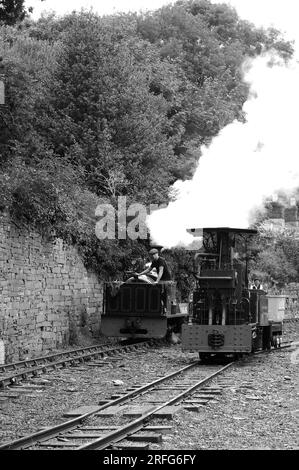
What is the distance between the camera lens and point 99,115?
33312 mm

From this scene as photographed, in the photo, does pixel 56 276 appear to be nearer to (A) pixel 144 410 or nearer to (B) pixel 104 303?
(B) pixel 104 303

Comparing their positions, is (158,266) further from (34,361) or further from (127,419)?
(127,419)

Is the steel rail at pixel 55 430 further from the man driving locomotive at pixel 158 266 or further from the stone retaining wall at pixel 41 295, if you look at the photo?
the man driving locomotive at pixel 158 266

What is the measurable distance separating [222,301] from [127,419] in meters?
8.22

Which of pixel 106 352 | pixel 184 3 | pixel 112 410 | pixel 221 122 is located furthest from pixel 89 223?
pixel 184 3

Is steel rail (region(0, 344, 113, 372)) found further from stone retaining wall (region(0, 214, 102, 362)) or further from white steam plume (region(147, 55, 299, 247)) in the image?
white steam plume (region(147, 55, 299, 247))

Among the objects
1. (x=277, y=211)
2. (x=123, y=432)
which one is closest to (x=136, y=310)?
(x=123, y=432)

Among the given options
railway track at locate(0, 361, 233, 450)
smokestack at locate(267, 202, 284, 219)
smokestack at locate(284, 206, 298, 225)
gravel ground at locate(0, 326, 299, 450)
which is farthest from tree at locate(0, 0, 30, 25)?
smokestack at locate(284, 206, 298, 225)

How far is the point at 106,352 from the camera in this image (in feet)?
67.8

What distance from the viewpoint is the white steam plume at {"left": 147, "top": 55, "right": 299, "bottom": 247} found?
2012cm

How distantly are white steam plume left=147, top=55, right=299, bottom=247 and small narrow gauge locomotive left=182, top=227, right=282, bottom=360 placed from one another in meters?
0.52

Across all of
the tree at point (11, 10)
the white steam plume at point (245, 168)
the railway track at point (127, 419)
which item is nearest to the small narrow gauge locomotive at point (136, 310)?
the white steam plume at point (245, 168)

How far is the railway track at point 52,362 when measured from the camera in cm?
1544

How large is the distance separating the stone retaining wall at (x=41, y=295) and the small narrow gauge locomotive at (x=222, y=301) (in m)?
3.78
